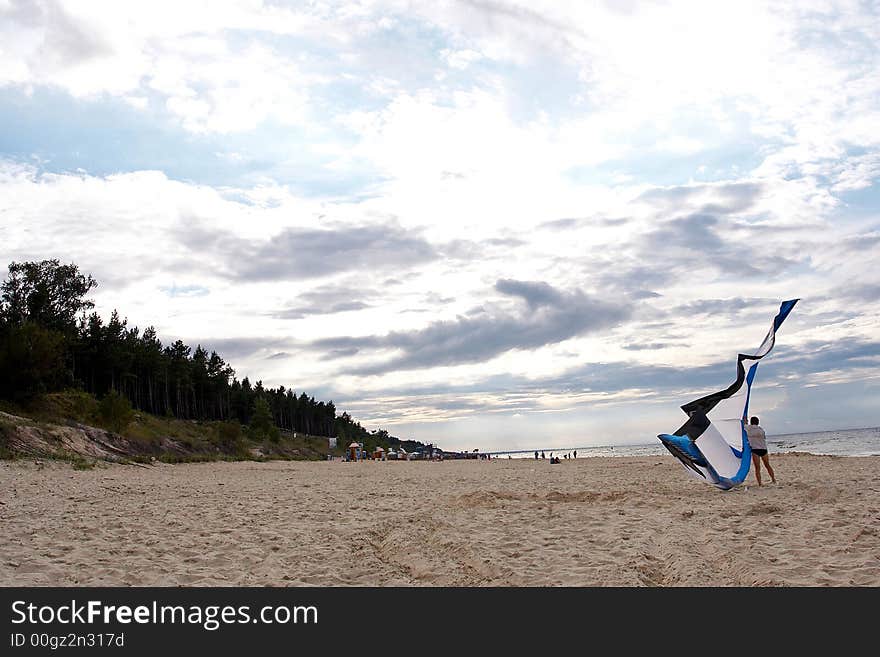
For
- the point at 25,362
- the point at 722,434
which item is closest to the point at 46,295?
the point at 25,362

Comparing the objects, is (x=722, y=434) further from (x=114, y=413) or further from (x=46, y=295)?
(x=46, y=295)

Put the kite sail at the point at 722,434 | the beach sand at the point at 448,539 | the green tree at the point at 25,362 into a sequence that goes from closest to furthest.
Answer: the beach sand at the point at 448,539, the kite sail at the point at 722,434, the green tree at the point at 25,362

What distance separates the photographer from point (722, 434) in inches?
553

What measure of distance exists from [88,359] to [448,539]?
5722 centimetres

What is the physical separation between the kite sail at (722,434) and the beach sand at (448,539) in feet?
2.10

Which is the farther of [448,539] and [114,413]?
[114,413]

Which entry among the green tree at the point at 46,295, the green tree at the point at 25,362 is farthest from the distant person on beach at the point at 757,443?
the green tree at the point at 46,295

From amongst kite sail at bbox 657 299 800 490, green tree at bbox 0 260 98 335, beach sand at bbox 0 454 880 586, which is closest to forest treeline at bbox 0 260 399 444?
green tree at bbox 0 260 98 335

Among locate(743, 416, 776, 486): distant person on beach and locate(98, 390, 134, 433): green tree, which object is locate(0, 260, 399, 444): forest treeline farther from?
locate(743, 416, 776, 486): distant person on beach

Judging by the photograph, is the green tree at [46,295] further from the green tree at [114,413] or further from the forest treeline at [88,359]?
the green tree at [114,413]

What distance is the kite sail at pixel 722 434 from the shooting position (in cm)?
1373
